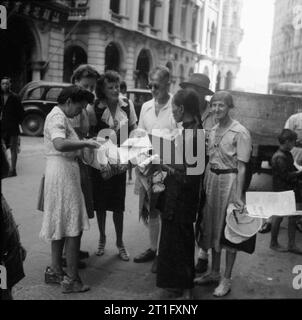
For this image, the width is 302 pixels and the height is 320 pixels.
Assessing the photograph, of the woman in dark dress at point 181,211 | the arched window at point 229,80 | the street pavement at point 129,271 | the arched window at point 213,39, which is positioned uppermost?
the arched window at point 213,39

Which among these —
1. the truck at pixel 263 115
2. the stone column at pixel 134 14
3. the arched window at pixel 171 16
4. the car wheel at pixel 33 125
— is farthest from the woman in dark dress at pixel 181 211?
the arched window at pixel 171 16

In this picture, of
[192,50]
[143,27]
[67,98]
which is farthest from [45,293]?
[192,50]

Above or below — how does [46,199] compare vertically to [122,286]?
above

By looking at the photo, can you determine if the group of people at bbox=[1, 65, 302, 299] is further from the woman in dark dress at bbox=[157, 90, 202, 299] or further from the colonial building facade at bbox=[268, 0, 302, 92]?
the colonial building facade at bbox=[268, 0, 302, 92]

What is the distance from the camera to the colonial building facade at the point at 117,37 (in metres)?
15.3

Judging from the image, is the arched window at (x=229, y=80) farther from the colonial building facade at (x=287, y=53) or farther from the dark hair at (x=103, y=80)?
the dark hair at (x=103, y=80)

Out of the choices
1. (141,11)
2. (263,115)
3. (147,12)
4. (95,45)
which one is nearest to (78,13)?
(95,45)

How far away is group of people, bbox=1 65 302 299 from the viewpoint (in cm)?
307

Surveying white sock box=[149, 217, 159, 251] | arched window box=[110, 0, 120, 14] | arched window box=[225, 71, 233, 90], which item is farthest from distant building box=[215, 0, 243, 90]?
white sock box=[149, 217, 159, 251]

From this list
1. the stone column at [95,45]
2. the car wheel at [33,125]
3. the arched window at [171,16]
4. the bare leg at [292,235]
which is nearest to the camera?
the bare leg at [292,235]

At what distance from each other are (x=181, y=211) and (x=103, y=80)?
1.45 m
